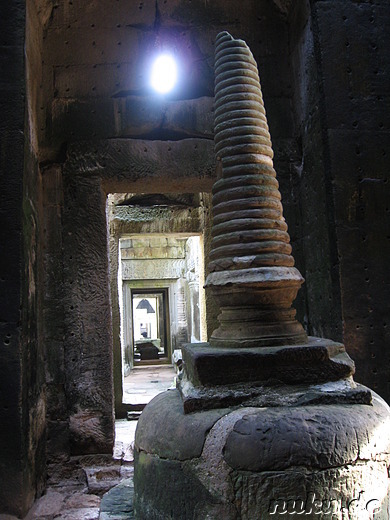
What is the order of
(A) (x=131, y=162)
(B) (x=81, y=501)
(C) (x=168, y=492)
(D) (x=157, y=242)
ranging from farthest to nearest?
(D) (x=157, y=242), (A) (x=131, y=162), (B) (x=81, y=501), (C) (x=168, y=492)

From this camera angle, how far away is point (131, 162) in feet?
13.9

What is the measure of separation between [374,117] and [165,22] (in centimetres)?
231

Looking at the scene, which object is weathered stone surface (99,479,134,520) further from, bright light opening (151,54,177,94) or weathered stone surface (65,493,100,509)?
bright light opening (151,54,177,94)

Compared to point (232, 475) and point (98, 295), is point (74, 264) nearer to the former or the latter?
point (98, 295)

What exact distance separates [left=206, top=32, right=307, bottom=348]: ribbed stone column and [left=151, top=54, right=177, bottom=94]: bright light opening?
6.83ft

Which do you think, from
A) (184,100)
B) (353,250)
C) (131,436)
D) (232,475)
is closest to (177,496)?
(232,475)

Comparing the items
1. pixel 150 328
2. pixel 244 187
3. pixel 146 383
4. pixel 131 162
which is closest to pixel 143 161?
pixel 131 162

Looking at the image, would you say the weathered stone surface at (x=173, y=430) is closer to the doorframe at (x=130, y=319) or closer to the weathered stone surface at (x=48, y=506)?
the weathered stone surface at (x=48, y=506)

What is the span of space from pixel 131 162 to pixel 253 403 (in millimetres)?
2936

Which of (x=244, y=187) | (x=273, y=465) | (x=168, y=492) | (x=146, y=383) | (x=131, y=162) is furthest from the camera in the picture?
(x=146, y=383)

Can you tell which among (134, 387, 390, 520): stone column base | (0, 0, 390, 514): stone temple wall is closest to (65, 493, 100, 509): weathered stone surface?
(0, 0, 390, 514): stone temple wall

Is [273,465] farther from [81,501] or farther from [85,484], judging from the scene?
[85,484]

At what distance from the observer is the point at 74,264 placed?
4.16m

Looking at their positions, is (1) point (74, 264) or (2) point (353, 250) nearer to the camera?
(2) point (353, 250)
